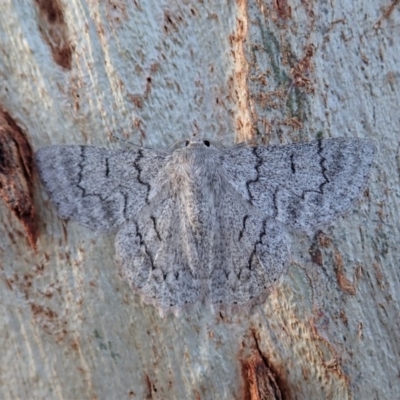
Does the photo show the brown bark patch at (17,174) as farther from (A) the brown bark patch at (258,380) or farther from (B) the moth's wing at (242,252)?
(A) the brown bark patch at (258,380)

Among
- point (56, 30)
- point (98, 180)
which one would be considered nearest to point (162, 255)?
point (98, 180)

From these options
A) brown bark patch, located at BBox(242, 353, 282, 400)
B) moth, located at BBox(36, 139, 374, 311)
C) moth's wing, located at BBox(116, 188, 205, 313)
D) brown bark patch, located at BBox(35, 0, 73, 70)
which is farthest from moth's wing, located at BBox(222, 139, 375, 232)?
brown bark patch, located at BBox(35, 0, 73, 70)

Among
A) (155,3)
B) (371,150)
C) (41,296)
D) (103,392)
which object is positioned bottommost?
(103,392)

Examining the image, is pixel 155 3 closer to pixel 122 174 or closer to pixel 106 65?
pixel 106 65

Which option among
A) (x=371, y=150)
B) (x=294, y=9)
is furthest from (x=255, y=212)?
(x=294, y=9)

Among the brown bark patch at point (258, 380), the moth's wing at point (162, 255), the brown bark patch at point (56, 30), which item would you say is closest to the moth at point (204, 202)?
the moth's wing at point (162, 255)

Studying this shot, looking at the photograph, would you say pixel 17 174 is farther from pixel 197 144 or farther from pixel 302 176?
pixel 302 176

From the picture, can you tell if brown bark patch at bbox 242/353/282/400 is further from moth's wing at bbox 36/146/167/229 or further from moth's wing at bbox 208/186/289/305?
moth's wing at bbox 36/146/167/229
